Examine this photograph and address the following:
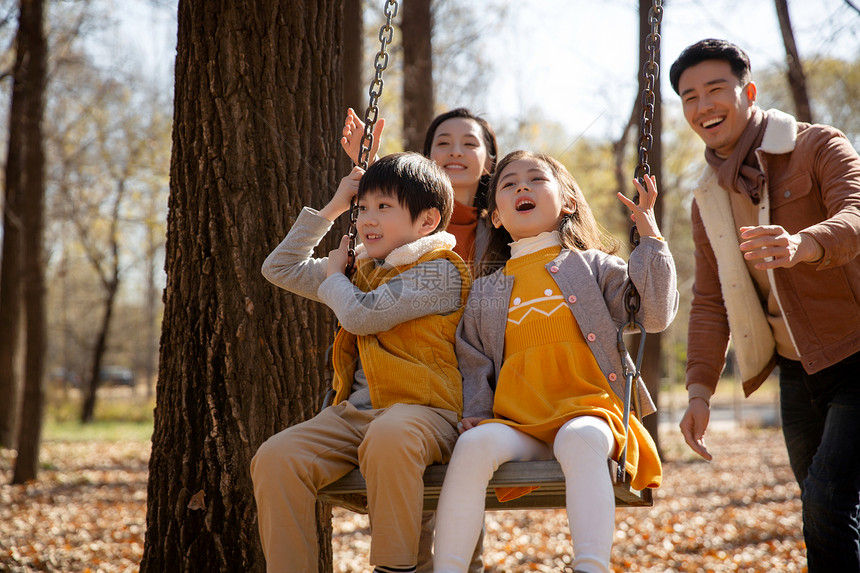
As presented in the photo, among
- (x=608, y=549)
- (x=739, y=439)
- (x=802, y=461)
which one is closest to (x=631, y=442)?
(x=608, y=549)

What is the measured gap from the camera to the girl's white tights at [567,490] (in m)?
2.10

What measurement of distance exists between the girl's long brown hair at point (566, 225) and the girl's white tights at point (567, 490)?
32.0 inches

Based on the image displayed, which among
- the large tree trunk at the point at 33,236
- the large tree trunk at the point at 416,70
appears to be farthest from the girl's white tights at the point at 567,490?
the large tree trunk at the point at 33,236

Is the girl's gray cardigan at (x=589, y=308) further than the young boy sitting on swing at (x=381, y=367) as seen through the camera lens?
Yes

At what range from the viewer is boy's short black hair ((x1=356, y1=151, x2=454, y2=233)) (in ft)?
9.03

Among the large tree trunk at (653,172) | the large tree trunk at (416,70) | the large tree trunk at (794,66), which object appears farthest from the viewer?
the large tree trunk at (416,70)

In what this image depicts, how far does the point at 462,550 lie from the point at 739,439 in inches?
605

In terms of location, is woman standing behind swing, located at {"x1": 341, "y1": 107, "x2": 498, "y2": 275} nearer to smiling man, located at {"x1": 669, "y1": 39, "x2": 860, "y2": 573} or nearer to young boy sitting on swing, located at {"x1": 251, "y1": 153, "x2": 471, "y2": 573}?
young boy sitting on swing, located at {"x1": 251, "y1": 153, "x2": 471, "y2": 573}

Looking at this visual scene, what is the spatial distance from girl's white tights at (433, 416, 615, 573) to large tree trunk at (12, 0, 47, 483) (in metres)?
8.51

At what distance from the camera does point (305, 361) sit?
10.9ft

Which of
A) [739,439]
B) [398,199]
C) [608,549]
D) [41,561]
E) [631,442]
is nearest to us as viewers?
[608,549]

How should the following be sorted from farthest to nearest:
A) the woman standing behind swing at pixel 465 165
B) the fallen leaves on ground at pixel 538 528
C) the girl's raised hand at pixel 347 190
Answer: the fallen leaves on ground at pixel 538 528 < the woman standing behind swing at pixel 465 165 < the girl's raised hand at pixel 347 190

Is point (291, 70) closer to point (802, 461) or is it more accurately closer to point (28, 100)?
point (802, 461)

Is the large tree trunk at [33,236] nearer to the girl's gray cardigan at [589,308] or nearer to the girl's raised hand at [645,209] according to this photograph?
the girl's gray cardigan at [589,308]
